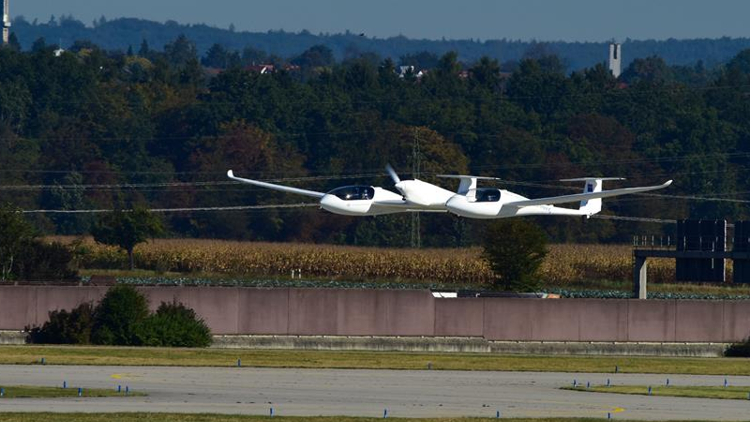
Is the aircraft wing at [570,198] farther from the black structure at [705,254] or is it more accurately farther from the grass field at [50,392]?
the grass field at [50,392]

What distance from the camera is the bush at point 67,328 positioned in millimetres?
60406

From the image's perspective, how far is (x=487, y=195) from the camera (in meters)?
67.5

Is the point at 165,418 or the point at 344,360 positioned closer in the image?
the point at 165,418

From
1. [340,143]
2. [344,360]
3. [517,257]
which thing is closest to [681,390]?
[344,360]

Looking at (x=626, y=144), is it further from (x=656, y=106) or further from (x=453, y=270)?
(x=453, y=270)

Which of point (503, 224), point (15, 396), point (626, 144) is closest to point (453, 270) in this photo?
point (503, 224)

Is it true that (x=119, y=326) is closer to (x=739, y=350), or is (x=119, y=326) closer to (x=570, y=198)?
(x=570, y=198)

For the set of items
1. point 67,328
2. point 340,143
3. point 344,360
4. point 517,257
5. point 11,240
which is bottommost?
point 344,360

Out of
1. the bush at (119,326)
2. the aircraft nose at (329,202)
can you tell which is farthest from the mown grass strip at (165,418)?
the aircraft nose at (329,202)

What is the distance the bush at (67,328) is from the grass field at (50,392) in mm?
18529

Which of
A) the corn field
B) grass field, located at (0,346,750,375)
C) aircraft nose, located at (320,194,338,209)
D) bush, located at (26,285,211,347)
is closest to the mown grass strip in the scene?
grass field, located at (0,346,750,375)

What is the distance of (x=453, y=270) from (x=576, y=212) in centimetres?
2413

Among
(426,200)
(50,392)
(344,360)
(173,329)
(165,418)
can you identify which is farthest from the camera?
(426,200)

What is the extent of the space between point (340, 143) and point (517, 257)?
281 feet
